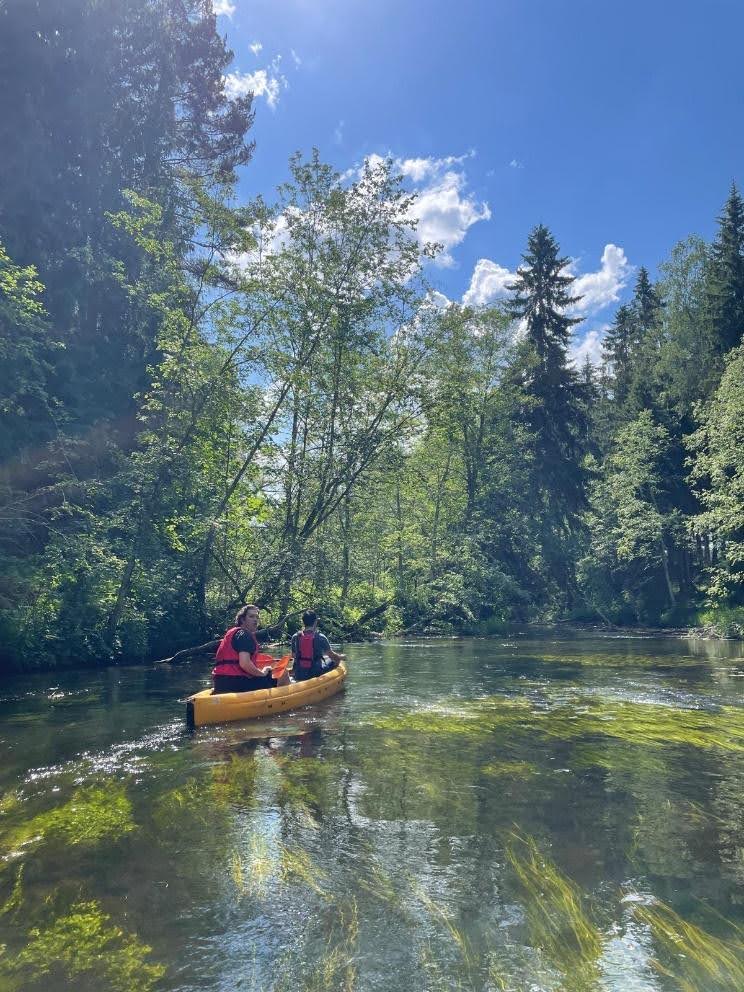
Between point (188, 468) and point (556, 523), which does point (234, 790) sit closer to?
point (188, 468)

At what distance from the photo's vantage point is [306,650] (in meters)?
11.8

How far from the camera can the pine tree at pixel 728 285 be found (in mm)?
27859

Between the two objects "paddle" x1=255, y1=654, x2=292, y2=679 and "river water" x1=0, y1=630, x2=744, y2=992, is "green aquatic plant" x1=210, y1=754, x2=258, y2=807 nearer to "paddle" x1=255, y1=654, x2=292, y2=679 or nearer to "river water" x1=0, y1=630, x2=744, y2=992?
"river water" x1=0, y1=630, x2=744, y2=992

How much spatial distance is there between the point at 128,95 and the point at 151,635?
60.6 feet

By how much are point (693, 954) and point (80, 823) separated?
4531 millimetres

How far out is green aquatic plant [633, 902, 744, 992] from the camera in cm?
322

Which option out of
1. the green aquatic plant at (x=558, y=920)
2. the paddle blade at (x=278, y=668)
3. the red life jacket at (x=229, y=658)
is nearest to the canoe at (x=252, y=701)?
the paddle blade at (x=278, y=668)

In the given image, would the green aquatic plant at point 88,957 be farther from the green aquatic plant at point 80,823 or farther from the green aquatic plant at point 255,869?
the green aquatic plant at point 80,823

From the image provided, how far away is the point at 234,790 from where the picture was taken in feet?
21.3

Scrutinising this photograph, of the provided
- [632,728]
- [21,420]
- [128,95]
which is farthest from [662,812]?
[128,95]

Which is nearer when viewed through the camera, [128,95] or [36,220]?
[36,220]

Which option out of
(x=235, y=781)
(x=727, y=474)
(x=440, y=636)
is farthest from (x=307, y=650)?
(x=727, y=474)

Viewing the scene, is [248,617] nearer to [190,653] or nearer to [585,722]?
[585,722]

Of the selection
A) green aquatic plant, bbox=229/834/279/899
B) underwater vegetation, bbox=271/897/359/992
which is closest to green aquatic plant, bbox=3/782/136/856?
green aquatic plant, bbox=229/834/279/899
